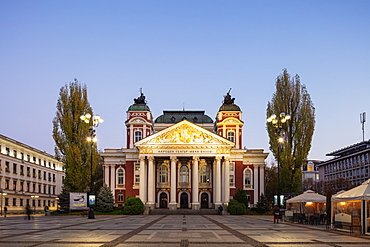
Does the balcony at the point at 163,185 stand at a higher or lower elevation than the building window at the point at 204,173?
lower

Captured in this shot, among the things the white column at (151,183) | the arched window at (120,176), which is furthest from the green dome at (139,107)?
the white column at (151,183)

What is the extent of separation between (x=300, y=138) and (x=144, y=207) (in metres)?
25.9

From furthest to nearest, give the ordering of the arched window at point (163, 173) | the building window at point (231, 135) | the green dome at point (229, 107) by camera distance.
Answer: the green dome at point (229, 107) → the building window at point (231, 135) → the arched window at point (163, 173)

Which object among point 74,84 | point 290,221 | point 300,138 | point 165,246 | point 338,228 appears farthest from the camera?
point 74,84

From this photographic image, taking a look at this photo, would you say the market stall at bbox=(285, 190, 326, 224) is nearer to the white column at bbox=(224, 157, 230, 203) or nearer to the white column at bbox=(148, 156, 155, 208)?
the white column at bbox=(224, 157, 230, 203)

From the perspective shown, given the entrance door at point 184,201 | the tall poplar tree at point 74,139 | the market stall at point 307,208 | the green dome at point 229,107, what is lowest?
the entrance door at point 184,201

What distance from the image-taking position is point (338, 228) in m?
27.3

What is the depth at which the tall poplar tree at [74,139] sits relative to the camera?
55.3 metres

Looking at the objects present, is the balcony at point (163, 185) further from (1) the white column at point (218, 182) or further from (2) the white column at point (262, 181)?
(2) the white column at point (262, 181)

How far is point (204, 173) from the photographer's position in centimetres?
7506

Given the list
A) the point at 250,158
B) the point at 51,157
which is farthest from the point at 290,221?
the point at 51,157

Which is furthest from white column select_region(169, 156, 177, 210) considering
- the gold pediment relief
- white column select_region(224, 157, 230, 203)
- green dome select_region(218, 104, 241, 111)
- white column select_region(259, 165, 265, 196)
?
green dome select_region(218, 104, 241, 111)

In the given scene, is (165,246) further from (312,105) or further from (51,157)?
(51,157)

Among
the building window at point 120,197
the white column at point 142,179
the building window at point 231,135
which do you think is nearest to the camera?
the white column at point 142,179
